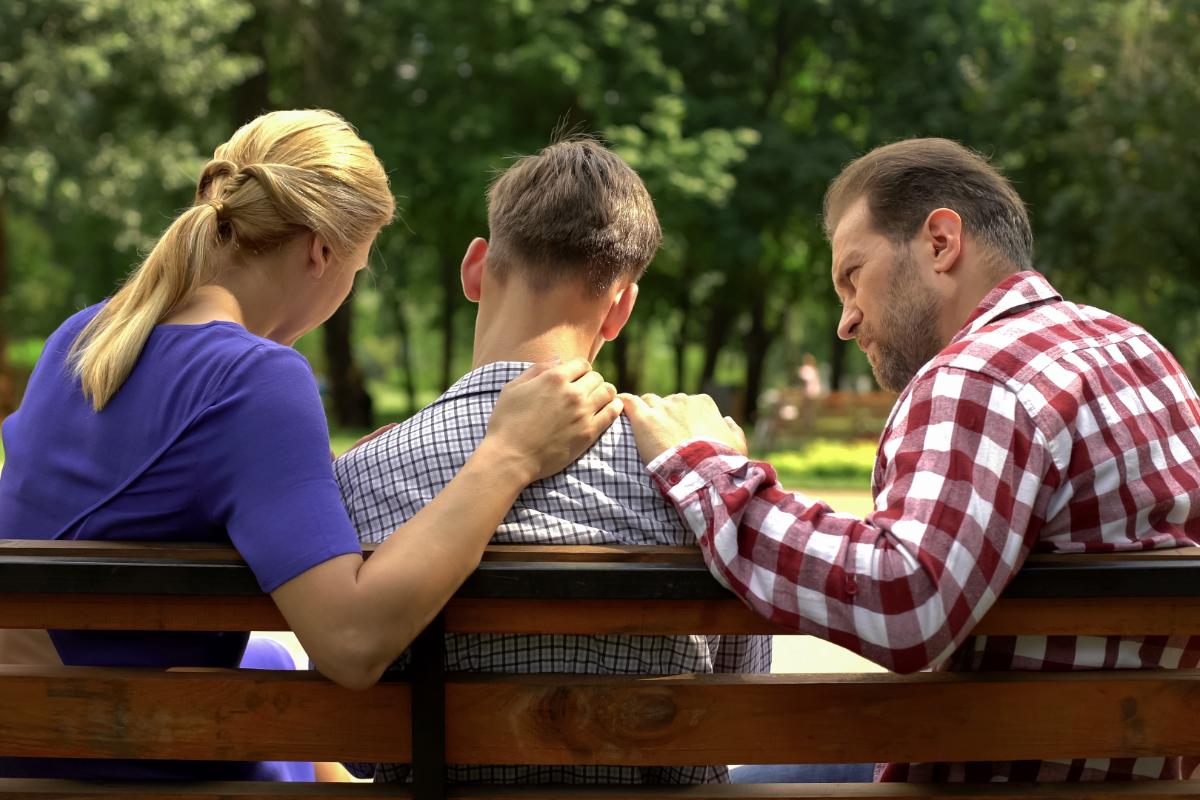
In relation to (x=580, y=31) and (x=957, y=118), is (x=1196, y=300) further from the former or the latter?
(x=580, y=31)

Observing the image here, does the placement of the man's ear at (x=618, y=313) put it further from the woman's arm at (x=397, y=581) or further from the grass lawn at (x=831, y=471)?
the grass lawn at (x=831, y=471)

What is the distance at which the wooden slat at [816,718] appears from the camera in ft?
6.38

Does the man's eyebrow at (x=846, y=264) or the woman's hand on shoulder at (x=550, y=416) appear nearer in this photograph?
the woman's hand on shoulder at (x=550, y=416)

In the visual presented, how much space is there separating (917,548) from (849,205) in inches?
37.1

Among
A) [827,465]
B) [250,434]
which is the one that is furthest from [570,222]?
[827,465]

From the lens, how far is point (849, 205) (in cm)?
262

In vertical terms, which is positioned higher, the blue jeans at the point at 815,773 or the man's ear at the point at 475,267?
the man's ear at the point at 475,267

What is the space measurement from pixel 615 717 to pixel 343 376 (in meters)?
26.6

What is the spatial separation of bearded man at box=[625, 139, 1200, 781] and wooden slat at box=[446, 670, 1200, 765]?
7 cm

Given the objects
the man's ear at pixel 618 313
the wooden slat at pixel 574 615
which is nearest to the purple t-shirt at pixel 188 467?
the wooden slat at pixel 574 615

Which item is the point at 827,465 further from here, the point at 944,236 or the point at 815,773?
the point at 944,236

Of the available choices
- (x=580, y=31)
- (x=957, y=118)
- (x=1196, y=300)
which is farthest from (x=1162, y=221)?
(x=580, y=31)

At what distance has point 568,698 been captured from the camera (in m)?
1.94

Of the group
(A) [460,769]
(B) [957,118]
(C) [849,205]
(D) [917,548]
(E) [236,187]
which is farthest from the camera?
(B) [957,118]
